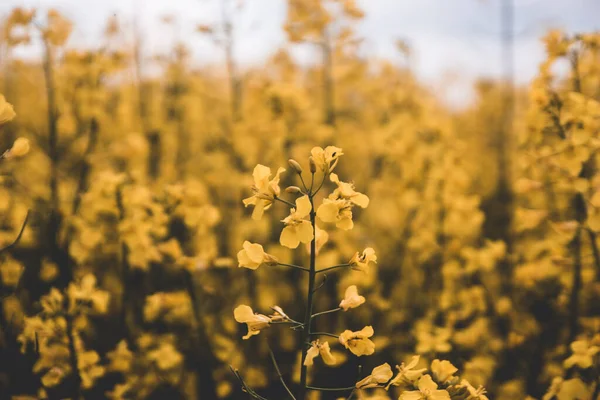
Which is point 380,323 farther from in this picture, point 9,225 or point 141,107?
point 141,107

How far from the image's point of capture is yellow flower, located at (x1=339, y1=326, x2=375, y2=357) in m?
1.78

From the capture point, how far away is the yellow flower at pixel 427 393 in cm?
179

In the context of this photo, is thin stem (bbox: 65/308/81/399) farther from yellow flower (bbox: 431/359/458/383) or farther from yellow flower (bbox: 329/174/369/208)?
yellow flower (bbox: 431/359/458/383)

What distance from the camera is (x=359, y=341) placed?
5.89 ft

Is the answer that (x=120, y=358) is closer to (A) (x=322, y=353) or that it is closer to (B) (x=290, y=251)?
(A) (x=322, y=353)

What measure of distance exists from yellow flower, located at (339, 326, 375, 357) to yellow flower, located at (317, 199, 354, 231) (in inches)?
14.8

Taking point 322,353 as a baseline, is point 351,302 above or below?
above

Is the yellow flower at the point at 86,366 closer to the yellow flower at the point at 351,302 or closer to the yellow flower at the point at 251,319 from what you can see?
the yellow flower at the point at 251,319

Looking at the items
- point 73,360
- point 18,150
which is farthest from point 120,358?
point 18,150

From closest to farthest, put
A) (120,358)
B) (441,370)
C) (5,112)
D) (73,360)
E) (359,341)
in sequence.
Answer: (359,341) < (441,370) < (5,112) < (73,360) < (120,358)

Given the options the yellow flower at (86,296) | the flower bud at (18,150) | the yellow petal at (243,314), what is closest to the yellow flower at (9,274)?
the yellow flower at (86,296)

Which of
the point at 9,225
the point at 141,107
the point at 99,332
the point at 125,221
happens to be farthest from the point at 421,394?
the point at 141,107

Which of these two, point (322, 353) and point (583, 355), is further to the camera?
point (583, 355)

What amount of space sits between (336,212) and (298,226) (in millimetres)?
142
